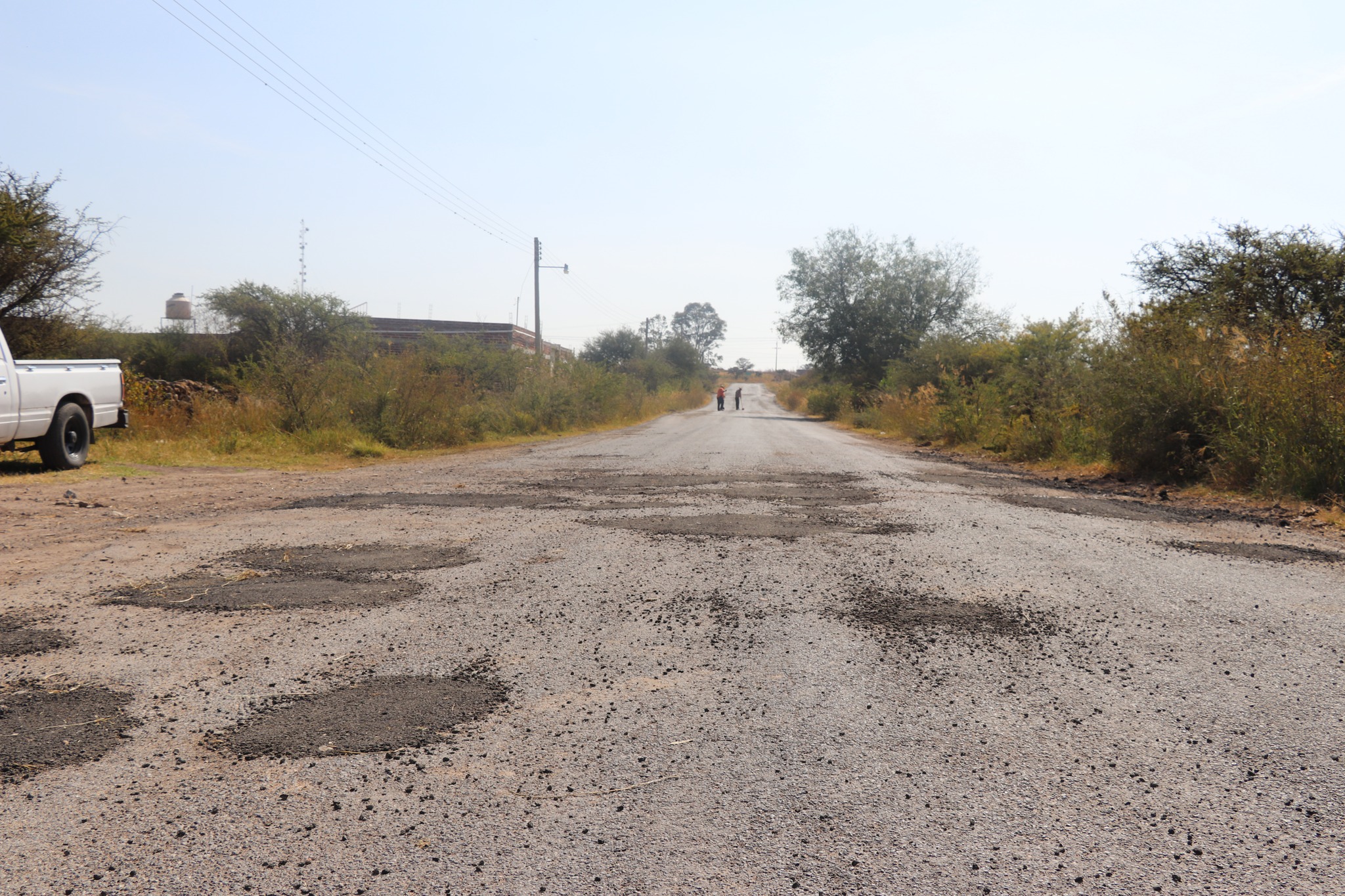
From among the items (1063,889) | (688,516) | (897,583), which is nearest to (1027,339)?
(688,516)

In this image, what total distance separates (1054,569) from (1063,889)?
13.5 ft

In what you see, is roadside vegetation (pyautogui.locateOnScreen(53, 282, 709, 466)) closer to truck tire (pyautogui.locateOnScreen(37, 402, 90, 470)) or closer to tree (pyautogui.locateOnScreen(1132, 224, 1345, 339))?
truck tire (pyautogui.locateOnScreen(37, 402, 90, 470))

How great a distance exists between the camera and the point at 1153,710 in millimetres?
3195

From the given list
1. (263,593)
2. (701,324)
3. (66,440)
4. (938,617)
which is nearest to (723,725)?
(938,617)

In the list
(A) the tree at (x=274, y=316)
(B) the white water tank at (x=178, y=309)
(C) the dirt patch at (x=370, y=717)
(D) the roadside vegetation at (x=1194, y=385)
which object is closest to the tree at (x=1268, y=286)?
(D) the roadside vegetation at (x=1194, y=385)

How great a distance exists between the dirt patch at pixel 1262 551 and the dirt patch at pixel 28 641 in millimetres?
7649

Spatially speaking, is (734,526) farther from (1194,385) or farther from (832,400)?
(832,400)

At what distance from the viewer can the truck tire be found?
10789 millimetres

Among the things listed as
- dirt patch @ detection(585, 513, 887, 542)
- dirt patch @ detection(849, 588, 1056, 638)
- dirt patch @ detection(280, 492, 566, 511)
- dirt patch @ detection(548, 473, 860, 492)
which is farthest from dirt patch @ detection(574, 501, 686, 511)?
dirt patch @ detection(849, 588, 1056, 638)

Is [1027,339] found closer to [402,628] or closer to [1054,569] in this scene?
[1054,569]

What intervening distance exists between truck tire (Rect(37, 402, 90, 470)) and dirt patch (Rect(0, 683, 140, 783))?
9281 mm

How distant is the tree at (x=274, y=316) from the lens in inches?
1575

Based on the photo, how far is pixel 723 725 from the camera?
302 centimetres

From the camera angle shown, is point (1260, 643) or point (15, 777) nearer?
point (15, 777)
